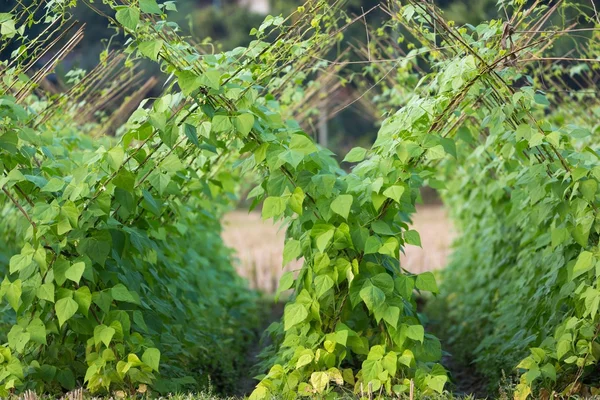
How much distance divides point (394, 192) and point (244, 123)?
0.65 metres

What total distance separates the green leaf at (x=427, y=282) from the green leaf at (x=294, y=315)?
0.48m

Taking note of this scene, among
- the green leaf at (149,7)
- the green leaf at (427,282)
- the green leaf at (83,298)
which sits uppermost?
the green leaf at (149,7)

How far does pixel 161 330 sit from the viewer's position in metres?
3.94

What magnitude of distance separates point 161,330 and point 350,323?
86cm

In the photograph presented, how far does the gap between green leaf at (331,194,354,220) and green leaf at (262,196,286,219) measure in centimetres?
21

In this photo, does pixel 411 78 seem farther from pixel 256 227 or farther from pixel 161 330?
pixel 256 227

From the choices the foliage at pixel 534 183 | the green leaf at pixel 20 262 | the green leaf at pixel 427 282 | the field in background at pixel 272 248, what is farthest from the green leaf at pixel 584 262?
the field in background at pixel 272 248

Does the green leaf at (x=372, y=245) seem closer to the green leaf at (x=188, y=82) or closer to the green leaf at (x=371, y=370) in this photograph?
the green leaf at (x=371, y=370)

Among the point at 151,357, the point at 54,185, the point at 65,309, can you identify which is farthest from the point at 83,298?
the point at 54,185

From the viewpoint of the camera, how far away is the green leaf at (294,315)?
3551 mm

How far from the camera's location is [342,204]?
3441 millimetres

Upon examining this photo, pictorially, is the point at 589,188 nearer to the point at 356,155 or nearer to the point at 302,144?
the point at 356,155

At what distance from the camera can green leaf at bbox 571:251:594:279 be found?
3.49 meters

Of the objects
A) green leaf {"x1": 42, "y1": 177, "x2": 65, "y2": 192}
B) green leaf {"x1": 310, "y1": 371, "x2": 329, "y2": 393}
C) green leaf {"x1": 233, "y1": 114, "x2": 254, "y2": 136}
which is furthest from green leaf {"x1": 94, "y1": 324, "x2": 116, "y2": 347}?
green leaf {"x1": 233, "y1": 114, "x2": 254, "y2": 136}
